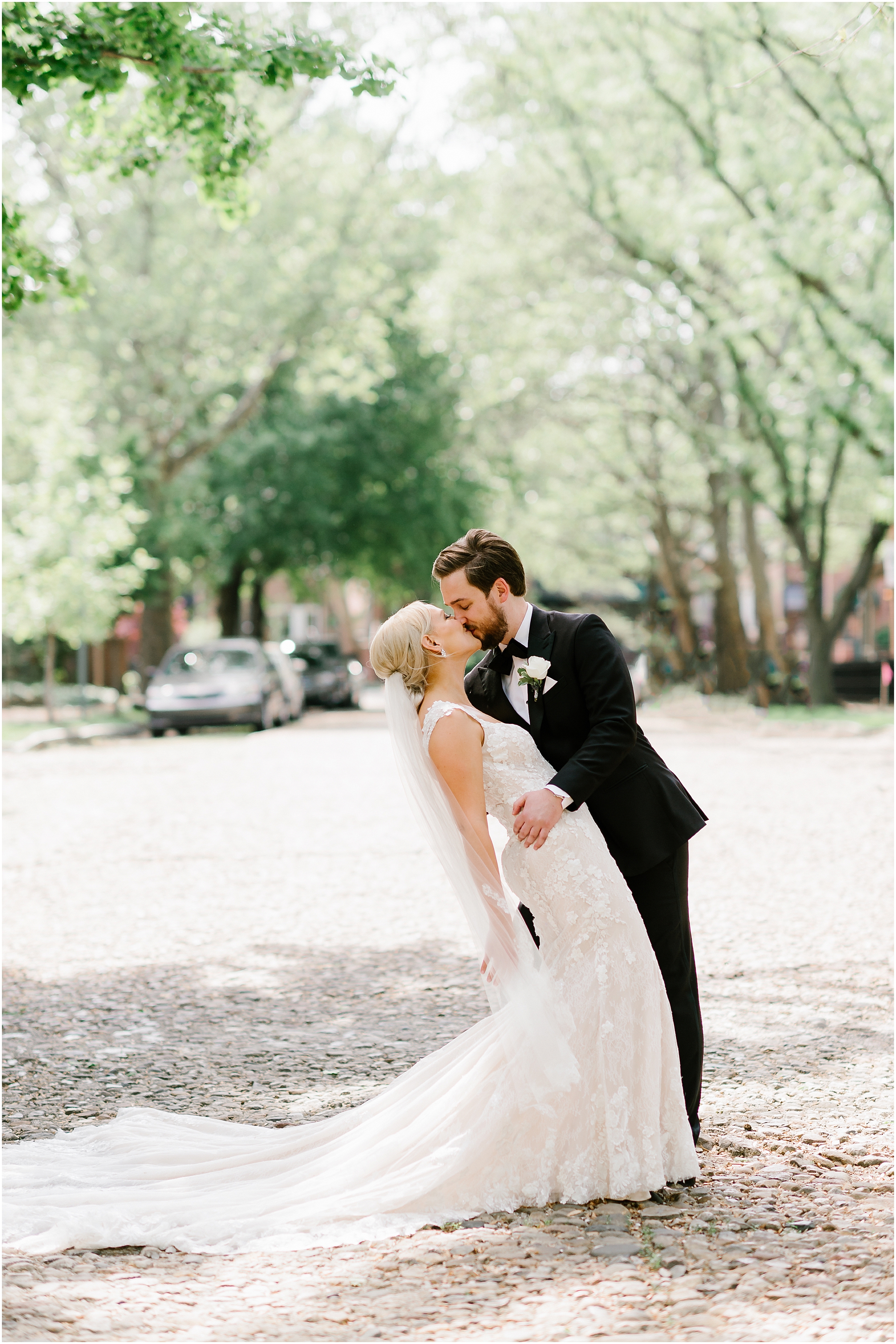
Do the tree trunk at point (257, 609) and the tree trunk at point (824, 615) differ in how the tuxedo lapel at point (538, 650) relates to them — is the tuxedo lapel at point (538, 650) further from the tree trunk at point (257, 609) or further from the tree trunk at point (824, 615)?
the tree trunk at point (257, 609)

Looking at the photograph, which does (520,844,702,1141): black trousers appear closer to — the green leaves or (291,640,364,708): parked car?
the green leaves

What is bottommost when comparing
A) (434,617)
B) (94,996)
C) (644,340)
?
(94,996)

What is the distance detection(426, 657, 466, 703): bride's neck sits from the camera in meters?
4.29

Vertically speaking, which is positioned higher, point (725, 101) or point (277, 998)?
point (725, 101)

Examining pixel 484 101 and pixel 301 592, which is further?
pixel 301 592

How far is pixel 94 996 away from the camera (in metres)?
6.89

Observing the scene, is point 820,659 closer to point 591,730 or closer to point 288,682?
point 288,682

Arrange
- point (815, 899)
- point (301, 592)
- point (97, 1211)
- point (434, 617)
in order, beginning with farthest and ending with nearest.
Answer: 1. point (301, 592)
2. point (815, 899)
3. point (434, 617)
4. point (97, 1211)

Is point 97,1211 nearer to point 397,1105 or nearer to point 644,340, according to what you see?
point 397,1105

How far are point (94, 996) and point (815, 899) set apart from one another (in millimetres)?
4644

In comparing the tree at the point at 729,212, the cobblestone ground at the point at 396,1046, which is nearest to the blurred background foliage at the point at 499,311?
the tree at the point at 729,212

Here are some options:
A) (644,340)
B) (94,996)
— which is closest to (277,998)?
(94,996)

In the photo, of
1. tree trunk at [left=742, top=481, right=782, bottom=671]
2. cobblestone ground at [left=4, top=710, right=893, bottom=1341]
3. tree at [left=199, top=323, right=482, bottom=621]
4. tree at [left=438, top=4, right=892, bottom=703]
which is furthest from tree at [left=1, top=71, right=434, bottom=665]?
cobblestone ground at [left=4, top=710, right=893, bottom=1341]

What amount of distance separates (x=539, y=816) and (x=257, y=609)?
43142 millimetres
